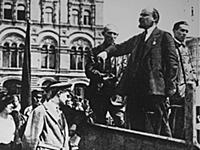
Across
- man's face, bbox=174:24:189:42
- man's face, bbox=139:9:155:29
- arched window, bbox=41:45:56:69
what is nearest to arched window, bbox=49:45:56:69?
arched window, bbox=41:45:56:69

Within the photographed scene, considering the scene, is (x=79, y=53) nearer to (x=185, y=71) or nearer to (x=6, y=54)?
(x=6, y=54)

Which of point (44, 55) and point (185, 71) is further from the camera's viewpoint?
point (185, 71)

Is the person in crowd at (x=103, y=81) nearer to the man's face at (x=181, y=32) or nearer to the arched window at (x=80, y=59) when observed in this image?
the arched window at (x=80, y=59)

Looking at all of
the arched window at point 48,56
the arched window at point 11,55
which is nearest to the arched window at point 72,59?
the arched window at point 48,56

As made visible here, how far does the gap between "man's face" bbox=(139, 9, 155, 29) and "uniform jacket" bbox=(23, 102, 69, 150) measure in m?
0.80

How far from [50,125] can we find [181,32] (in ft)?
3.54

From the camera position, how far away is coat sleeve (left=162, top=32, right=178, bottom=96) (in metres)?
3.02

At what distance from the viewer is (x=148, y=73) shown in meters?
3.04

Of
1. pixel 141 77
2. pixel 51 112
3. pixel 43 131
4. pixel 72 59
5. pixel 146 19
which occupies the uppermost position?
pixel 146 19

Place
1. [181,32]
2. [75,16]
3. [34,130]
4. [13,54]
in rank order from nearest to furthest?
[34,130] < [13,54] < [75,16] < [181,32]

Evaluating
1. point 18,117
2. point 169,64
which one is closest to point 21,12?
A: point 18,117

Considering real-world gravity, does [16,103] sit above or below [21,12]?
below

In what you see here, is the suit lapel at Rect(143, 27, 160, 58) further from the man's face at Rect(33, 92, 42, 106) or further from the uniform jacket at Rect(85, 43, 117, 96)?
the man's face at Rect(33, 92, 42, 106)

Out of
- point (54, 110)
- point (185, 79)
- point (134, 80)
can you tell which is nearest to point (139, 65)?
point (134, 80)
